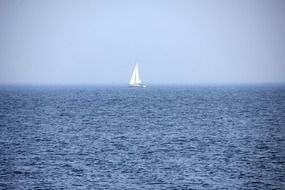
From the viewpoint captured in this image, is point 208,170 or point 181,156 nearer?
point 208,170

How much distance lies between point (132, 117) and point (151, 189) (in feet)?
183

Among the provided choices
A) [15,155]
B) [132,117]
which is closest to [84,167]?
[15,155]

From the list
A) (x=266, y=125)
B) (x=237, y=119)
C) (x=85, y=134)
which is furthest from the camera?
(x=237, y=119)

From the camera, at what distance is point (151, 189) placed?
143ft

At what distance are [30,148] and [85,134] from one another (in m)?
14.1

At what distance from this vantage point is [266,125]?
8206cm

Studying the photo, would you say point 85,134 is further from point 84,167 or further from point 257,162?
point 257,162

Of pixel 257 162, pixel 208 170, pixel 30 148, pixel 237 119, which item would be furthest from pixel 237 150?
pixel 237 119

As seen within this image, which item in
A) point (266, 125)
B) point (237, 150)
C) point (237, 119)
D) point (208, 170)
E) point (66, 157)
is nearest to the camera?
point (208, 170)

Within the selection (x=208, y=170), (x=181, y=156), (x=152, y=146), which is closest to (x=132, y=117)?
(x=152, y=146)

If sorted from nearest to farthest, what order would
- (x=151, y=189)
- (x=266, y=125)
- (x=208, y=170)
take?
(x=151, y=189)
(x=208, y=170)
(x=266, y=125)

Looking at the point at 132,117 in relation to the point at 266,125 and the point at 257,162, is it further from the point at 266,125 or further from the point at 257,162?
the point at 257,162

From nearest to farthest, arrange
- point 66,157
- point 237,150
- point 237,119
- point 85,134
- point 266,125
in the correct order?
point 66,157 < point 237,150 < point 85,134 < point 266,125 < point 237,119

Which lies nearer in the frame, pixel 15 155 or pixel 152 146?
pixel 15 155
